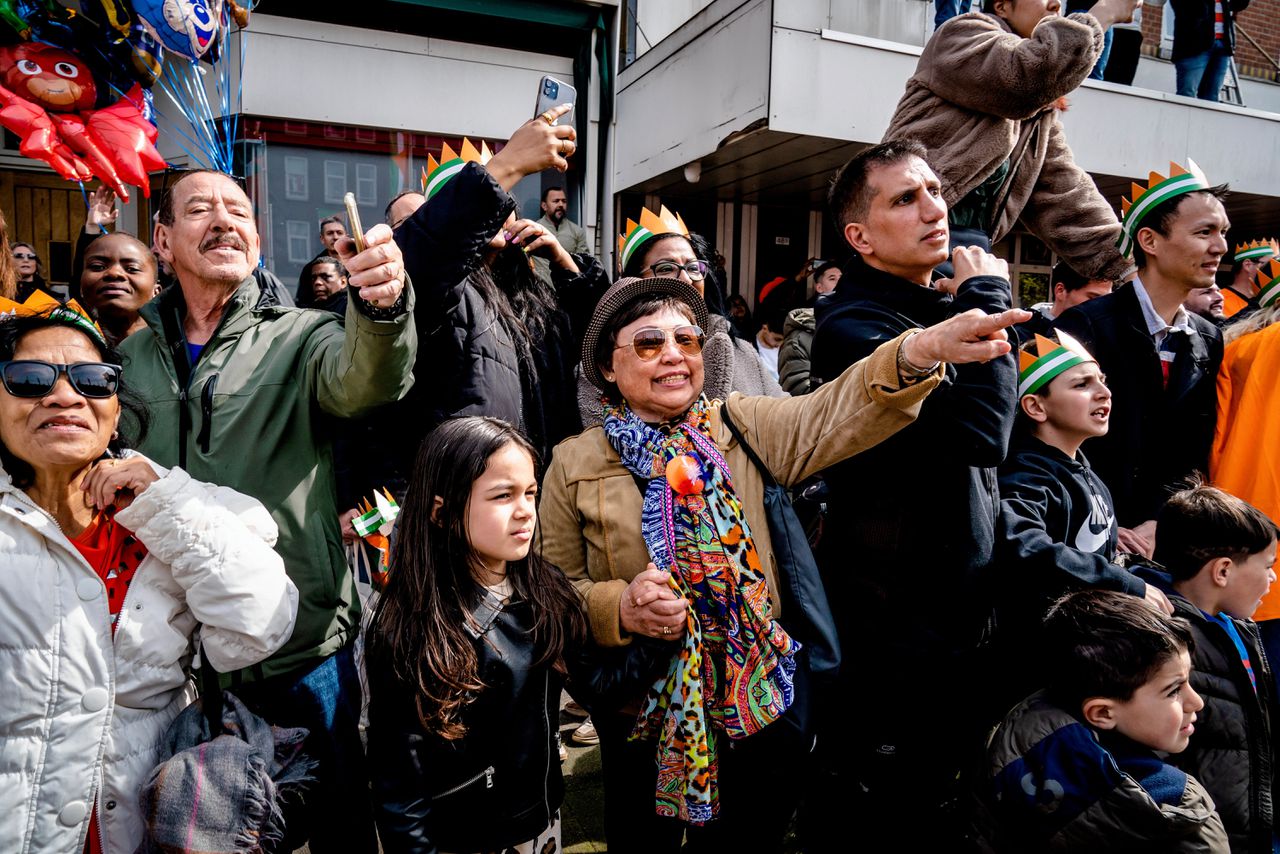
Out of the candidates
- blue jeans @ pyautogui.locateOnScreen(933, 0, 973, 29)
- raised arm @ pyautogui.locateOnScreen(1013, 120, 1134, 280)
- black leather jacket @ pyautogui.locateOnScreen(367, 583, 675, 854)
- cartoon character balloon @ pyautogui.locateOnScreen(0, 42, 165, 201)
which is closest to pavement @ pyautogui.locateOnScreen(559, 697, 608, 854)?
black leather jacket @ pyautogui.locateOnScreen(367, 583, 675, 854)

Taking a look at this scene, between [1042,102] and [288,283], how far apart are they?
629cm

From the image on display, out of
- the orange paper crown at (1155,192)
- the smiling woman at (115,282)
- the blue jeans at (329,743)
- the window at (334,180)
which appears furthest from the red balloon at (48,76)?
the orange paper crown at (1155,192)

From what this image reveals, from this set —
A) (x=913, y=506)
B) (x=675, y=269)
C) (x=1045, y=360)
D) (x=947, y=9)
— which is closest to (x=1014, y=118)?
(x=1045, y=360)

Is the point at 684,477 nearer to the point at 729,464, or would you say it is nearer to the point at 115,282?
the point at 729,464

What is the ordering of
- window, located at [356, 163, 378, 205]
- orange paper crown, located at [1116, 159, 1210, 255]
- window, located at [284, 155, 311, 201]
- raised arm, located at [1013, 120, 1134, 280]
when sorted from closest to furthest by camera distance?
orange paper crown, located at [1116, 159, 1210, 255], raised arm, located at [1013, 120, 1134, 280], window, located at [284, 155, 311, 201], window, located at [356, 163, 378, 205]

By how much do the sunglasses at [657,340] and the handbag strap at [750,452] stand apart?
20 centimetres

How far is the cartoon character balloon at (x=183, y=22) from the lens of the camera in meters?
4.63

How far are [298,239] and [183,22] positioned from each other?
2397 mm

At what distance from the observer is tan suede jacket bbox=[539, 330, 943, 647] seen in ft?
6.07

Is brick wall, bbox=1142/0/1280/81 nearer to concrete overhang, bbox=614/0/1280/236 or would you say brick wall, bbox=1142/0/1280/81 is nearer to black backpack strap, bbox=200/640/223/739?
concrete overhang, bbox=614/0/1280/236

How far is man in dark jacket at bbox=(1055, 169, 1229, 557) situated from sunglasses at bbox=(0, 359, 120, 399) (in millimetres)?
2958

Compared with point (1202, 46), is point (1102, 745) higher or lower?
lower

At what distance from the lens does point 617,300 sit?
2.15 metres

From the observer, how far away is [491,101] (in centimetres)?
731
